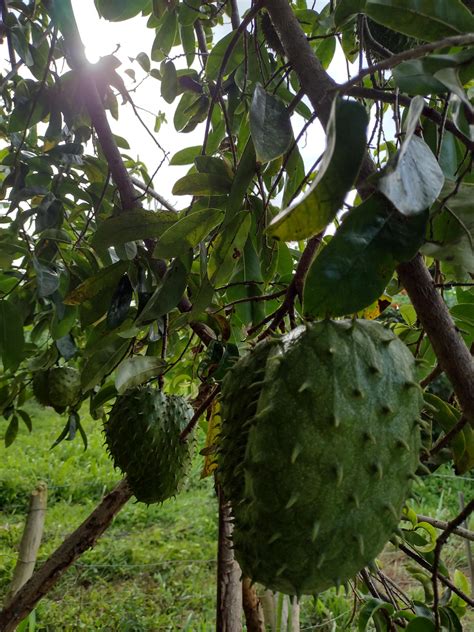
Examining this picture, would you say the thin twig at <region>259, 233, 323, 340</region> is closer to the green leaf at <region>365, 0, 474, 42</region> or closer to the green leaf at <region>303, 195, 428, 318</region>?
the green leaf at <region>303, 195, 428, 318</region>

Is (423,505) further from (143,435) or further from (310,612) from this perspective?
(143,435)

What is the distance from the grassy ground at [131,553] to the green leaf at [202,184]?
2.02m

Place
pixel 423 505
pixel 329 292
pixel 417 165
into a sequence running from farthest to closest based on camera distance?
pixel 423 505, pixel 329 292, pixel 417 165

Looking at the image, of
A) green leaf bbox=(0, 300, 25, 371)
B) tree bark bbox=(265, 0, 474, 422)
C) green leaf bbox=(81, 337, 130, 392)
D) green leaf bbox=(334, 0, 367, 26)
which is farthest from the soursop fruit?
tree bark bbox=(265, 0, 474, 422)

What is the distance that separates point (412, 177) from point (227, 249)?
50cm

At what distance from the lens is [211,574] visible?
376cm

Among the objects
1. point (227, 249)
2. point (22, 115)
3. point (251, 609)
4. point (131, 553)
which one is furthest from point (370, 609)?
point (131, 553)

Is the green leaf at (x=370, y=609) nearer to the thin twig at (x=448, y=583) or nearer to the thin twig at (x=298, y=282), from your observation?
the thin twig at (x=448, y=583)

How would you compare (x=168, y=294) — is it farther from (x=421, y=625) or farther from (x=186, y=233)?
(x=421, y=625)

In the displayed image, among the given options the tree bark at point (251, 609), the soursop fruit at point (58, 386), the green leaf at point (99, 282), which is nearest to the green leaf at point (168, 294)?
the green leaf at point (99, 282)

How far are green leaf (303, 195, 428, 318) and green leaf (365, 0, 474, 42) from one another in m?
0.22

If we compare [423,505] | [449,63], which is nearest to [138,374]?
[449,63]

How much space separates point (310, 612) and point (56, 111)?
3.12m

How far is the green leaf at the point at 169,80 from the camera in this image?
1499 mm
